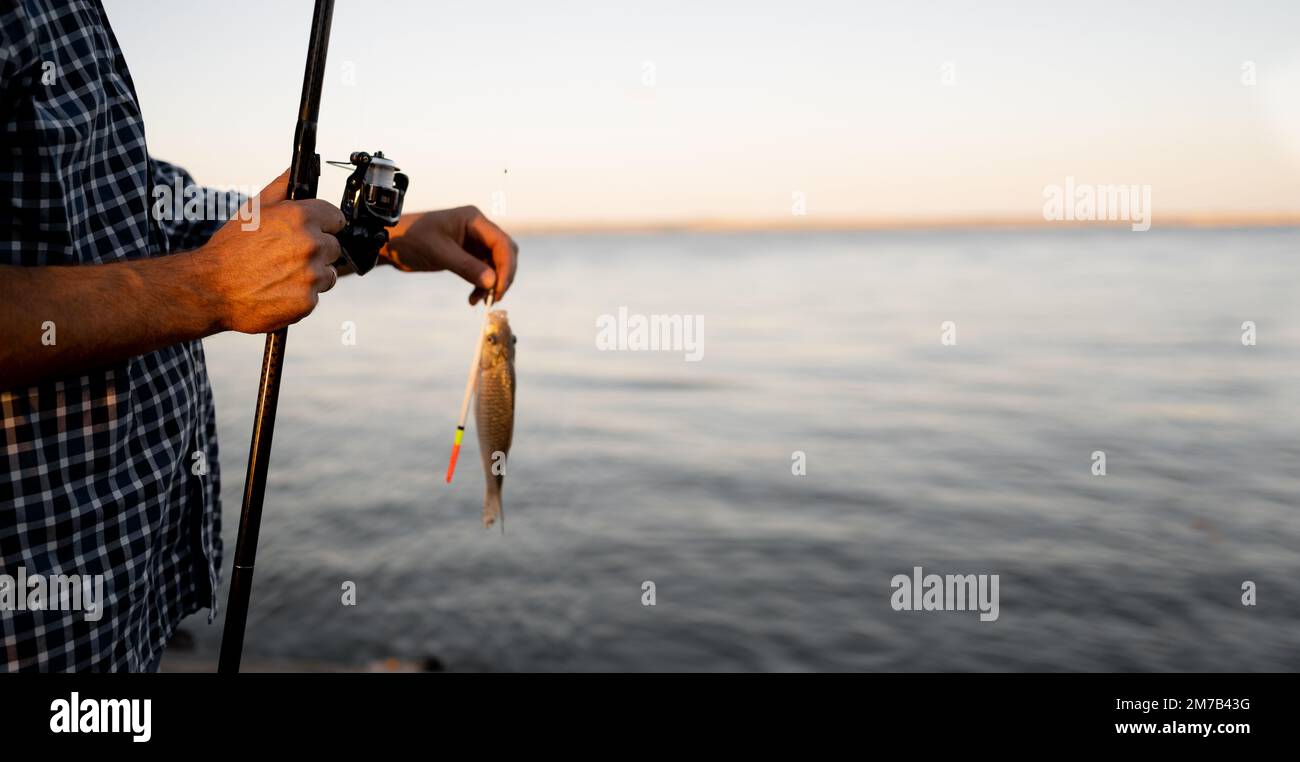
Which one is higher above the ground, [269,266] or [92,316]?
[269,266]

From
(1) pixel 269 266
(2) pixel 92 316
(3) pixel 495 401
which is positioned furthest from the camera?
(3) pixel 495 401

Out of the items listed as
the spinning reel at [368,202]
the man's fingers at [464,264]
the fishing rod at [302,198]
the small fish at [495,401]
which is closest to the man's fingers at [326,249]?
the fishing rod at [302,198]

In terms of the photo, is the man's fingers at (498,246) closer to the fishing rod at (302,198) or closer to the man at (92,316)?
the fishing rod at (302,198)

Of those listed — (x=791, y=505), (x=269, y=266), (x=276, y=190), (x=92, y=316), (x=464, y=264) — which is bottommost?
(x=791, y=505)

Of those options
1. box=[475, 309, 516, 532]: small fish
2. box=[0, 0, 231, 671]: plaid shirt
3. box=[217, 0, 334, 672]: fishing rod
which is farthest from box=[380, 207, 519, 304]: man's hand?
box=[0, 0, 231, 671]: plaid shirt

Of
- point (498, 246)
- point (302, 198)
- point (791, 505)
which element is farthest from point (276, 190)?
point (791, 505)

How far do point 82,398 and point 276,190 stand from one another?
676 mm

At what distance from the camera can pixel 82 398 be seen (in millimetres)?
1951

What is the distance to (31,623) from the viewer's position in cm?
187

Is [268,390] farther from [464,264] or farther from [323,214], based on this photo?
[464,264]

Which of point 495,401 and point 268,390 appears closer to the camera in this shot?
point 268,390

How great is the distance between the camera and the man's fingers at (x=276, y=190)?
2283mm
